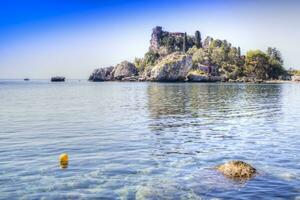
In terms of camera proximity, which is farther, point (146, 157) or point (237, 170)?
point (146, 157)

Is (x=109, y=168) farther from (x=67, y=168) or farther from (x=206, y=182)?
(x=206, y=182)

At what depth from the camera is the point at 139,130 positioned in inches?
1725

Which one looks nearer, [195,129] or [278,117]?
[195,129]

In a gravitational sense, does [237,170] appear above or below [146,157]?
above

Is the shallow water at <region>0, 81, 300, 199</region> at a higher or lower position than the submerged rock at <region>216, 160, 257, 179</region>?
lower

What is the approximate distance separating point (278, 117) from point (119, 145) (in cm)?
3059

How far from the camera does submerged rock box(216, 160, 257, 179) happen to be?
23453mm

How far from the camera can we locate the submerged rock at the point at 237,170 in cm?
2345

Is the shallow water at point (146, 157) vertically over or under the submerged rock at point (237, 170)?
under

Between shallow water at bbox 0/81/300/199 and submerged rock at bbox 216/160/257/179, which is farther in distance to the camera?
submerged rock at bbox 216/160/257/179

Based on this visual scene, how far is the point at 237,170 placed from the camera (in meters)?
23.8

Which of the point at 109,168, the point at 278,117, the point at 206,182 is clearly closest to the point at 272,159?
the point at 206,182

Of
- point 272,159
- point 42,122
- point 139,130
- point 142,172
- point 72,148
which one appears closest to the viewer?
point 142,172

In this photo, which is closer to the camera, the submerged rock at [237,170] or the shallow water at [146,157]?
the shallow water at [146,157]
